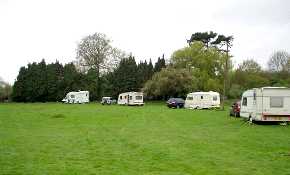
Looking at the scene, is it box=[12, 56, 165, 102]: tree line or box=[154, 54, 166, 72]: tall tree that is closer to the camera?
box=[12, 56, 165, 102]: tree line

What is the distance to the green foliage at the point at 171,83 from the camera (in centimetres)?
7869

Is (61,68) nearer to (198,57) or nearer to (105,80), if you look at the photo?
(105,80)

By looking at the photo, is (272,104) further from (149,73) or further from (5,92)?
(5,92)

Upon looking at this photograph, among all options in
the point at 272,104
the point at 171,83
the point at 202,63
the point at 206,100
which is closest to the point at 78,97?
the point at 171,83

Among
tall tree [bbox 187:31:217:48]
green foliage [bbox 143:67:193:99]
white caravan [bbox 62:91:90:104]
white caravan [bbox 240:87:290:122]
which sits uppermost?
tall tree [bbox 187:31:217:48]

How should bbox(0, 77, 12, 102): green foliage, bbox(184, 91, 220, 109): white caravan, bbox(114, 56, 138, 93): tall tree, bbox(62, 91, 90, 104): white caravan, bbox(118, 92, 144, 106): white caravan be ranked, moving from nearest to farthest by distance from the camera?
bbox(184, 91, 220, 109): white caravan
bbox(118, 92, 144, 106): white caravan
bbox(62, 91, 90, 104): white caravan
bbox(114, 56, 138, 93): tall tree
bbox(0, 77, 12, 102): green foliage

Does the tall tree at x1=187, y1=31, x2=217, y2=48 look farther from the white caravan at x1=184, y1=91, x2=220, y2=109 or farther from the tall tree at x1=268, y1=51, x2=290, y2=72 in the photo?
the white caravan at x1=184, y1=91, x2=220, y2=109

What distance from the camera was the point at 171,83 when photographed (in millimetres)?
79875

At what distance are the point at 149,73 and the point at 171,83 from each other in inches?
564

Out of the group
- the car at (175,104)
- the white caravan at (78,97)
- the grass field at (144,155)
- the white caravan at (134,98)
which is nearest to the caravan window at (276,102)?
the grass field at (144,155)

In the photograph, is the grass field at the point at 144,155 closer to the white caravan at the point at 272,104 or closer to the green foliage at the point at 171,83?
the white caravan at the point at 272,104

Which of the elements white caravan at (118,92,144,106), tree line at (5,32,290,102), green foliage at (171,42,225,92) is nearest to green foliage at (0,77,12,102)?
tree line at (5,32,290,102)

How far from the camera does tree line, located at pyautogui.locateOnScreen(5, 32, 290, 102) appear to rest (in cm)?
8181

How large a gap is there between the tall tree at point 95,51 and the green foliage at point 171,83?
9.84 m
